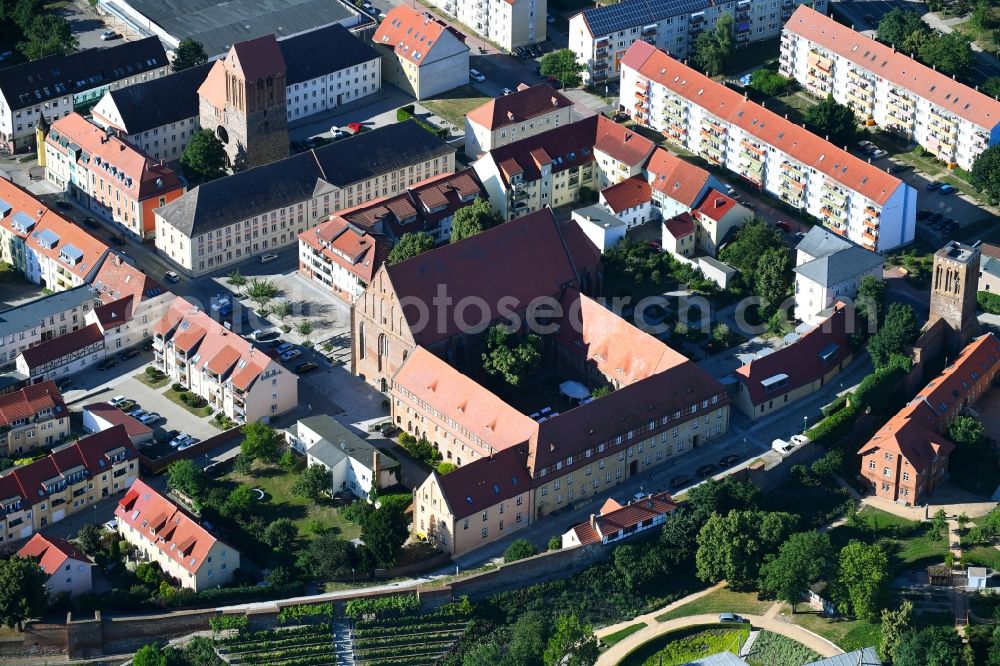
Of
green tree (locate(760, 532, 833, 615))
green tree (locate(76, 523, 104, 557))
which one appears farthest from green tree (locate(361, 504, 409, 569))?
green tree (locate(760, 532, 833, 615))

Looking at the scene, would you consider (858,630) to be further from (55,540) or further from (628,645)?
(55,540)

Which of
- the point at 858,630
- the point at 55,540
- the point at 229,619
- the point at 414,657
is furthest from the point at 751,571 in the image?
the point at 55,540

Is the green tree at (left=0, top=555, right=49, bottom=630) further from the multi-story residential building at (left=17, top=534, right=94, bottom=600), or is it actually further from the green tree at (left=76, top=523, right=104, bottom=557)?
the green tree at (left=76, top=523, right=104, bottom=557)

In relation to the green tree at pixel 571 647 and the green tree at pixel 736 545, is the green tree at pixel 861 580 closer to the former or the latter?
the green tree at pixel 736 545

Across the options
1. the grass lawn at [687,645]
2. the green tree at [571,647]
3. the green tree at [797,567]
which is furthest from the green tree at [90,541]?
the green tree at [797,567]

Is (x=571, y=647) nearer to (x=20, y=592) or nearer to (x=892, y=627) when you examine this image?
(x=892, y=627)

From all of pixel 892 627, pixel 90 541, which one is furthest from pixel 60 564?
pixel 892 627
